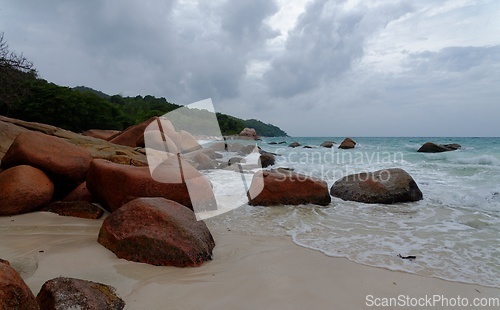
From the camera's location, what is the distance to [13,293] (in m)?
1.69

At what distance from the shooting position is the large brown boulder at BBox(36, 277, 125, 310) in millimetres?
1950

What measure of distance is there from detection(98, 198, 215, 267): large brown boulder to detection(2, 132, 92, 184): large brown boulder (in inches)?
101

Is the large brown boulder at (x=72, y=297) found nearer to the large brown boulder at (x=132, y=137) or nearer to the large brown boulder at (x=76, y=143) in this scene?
the large brown boulder at (x=76, y=143)

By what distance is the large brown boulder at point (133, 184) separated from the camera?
15.1 ft

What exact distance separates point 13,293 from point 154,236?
135cm

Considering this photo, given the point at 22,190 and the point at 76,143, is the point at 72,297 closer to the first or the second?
the point at 22,190

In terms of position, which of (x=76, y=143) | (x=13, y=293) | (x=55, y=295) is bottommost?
(x=55, y=295)

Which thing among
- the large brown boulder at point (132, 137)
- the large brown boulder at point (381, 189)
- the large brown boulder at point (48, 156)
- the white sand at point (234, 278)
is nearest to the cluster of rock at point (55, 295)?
the white sand at point (234, 278)

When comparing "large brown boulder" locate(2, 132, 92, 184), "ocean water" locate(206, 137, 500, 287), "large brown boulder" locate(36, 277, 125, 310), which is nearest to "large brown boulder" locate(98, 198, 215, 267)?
"large brown boulder" locate(36, 277, 125, 310)

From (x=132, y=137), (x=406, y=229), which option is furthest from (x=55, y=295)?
(x=132, y=137)

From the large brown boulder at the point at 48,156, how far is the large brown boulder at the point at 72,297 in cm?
361

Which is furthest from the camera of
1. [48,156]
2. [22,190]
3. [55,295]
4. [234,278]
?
[48,156]

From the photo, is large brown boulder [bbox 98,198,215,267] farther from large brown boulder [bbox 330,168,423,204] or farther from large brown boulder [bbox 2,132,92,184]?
large brown boulder [bbox 330,168,423,204]

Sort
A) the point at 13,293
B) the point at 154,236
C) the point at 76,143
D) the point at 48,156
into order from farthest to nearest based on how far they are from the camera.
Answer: the point at 76,143 → the point at 48,156 → the point at 154,236 → the point at 13,293
